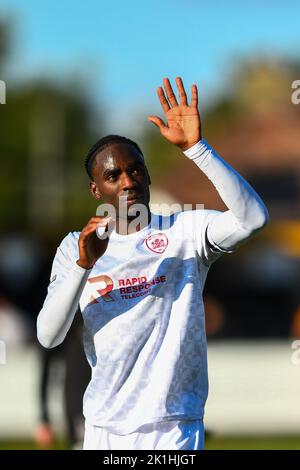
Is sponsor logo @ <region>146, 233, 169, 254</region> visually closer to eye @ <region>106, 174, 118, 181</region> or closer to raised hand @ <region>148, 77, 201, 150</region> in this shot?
eye @ <region>106, 174, 118, 181</region>

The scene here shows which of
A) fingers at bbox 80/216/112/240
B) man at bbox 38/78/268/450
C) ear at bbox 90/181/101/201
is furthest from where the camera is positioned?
ear at bbox 90/181/101/201

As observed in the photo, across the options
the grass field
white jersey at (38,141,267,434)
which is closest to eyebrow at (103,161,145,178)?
white jersey at (38,141,267,434)

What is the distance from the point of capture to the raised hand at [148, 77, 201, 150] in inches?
219

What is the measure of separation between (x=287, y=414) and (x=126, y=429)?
10.9 metres

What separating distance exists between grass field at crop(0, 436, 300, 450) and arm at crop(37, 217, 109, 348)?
28.9 feet

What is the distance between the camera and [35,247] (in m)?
54.1

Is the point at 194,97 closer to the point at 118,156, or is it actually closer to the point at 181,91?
the point at 181,91

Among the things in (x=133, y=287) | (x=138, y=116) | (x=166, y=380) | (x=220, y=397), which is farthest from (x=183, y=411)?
(x=138, y=116)

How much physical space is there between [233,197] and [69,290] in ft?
2.82

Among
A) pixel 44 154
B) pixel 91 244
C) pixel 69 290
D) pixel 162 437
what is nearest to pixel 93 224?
pixel 91 244

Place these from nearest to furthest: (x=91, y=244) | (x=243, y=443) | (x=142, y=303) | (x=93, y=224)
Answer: (x=93, y=224), (x=91, y=244), (x=142, y=303), (x=243, y=443)

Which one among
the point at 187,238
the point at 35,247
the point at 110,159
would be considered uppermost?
the point at 110,159

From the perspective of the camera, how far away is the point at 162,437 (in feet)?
18.7
